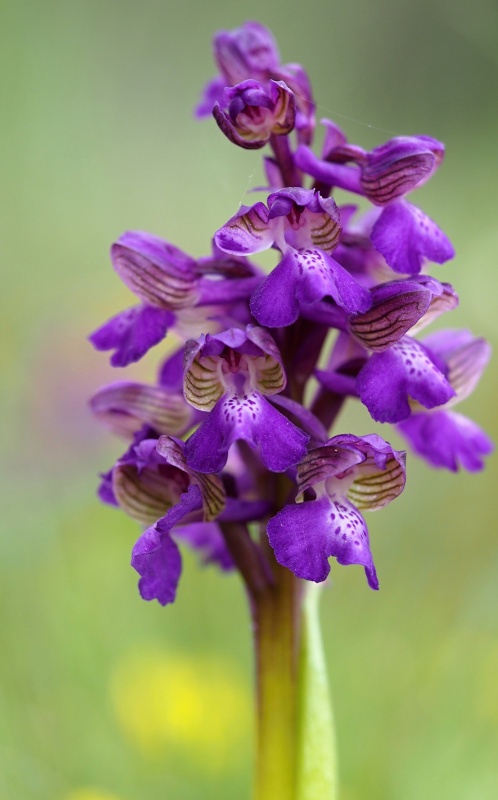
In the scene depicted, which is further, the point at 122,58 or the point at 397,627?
the point at 122,58

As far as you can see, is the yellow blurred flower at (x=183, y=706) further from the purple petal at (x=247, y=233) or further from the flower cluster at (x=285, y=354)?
the purple petal at (x=247, y=233)

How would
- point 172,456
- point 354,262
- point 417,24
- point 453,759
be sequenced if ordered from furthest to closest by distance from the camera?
point 417,24
point 453,759
point 354,262
point 172,456

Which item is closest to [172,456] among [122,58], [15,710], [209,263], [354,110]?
[209,263]

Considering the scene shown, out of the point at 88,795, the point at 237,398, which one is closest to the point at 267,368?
the point at 237,398

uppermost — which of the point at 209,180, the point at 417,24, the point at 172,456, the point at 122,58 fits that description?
the point at 417,24

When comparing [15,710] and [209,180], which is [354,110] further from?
[15,710]

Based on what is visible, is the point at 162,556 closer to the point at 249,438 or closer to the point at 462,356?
the point at 249,438
